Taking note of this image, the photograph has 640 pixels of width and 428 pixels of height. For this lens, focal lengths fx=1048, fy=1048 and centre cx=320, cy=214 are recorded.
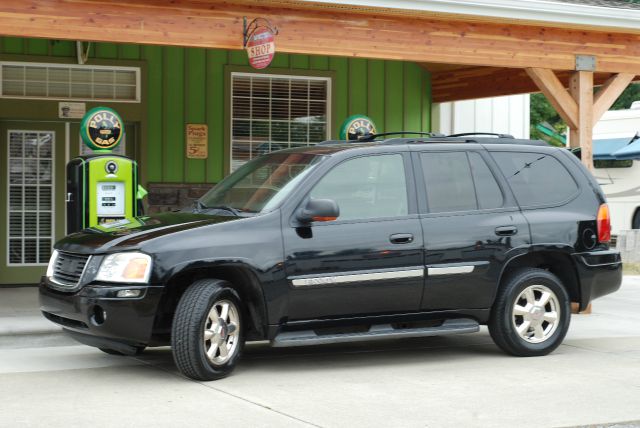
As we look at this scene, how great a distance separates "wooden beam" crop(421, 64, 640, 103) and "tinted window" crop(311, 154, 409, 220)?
6.94 meters

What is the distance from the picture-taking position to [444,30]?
11.5 metres

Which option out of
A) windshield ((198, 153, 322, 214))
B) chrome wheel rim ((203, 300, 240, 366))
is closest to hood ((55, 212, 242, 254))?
windshield ((198, 153, 322, 214))

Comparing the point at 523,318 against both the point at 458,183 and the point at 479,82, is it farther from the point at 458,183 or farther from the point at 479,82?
the point at 479,82

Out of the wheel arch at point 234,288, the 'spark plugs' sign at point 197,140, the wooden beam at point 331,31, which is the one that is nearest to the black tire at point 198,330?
the wheel arch at point 234,288

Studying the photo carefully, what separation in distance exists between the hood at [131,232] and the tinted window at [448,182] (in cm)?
166

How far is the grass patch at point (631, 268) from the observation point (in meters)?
17.2

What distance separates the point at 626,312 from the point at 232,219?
19.7 ft

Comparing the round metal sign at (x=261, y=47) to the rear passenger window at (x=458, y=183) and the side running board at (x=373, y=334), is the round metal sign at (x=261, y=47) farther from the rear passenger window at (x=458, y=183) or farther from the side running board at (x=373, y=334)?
the side running board at (x=373, y=334)

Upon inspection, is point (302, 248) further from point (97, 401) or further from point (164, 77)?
→ point (164, 77)

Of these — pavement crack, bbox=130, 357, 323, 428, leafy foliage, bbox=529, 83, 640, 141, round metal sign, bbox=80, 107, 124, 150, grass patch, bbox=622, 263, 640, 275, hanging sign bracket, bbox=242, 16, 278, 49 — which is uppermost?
leafy foliage, bbox=529, 83, 640, 141

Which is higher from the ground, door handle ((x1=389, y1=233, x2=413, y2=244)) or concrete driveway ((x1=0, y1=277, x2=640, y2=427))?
door handle ((x1=389, y1=233, x2=413, y2=244))

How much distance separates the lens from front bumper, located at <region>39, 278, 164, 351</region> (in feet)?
23.4

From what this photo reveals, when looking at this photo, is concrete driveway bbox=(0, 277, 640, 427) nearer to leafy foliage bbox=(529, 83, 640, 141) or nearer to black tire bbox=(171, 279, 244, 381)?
black tire bbox=(171, 279, 244, 381)

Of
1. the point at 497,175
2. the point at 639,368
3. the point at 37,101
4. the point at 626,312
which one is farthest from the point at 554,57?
the point at 37,101
